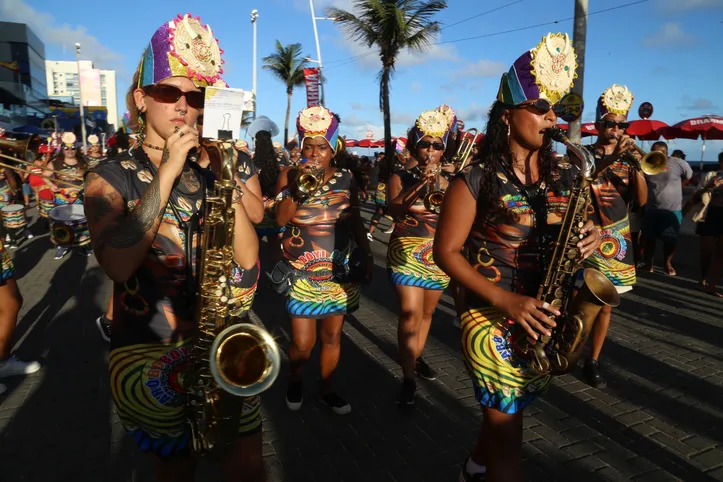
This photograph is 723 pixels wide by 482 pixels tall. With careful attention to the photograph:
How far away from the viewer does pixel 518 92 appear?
2.30 meters

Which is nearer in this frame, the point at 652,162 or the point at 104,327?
the point at 652,162

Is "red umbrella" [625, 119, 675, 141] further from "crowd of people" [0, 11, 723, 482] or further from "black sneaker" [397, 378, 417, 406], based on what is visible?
"crowd of people" [0, 11, 723, 482]

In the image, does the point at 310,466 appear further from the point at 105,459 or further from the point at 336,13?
the point at 336,13

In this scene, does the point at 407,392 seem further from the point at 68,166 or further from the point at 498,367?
the point at 68,166

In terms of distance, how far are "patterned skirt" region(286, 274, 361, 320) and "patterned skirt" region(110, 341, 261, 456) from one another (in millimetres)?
1720

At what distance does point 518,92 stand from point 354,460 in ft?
8.38

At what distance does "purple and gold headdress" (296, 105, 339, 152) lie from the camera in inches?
156

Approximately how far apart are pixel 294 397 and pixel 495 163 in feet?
8.51

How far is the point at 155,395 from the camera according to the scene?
1.93 m

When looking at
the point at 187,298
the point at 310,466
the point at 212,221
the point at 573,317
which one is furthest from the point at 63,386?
the point at 573,317

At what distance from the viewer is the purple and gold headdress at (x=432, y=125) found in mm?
4466

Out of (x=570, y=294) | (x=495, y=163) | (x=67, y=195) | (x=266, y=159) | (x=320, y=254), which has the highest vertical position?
(x=495, y=163)

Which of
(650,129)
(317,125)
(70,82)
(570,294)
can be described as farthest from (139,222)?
(70,82)

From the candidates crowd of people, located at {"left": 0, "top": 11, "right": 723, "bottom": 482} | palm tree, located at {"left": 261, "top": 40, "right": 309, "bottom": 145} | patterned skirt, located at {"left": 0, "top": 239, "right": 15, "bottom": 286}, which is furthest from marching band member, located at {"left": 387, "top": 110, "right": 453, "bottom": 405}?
palm tree, located at {"left": 261, "top": 40, "right": 309, "bottom": 145}
